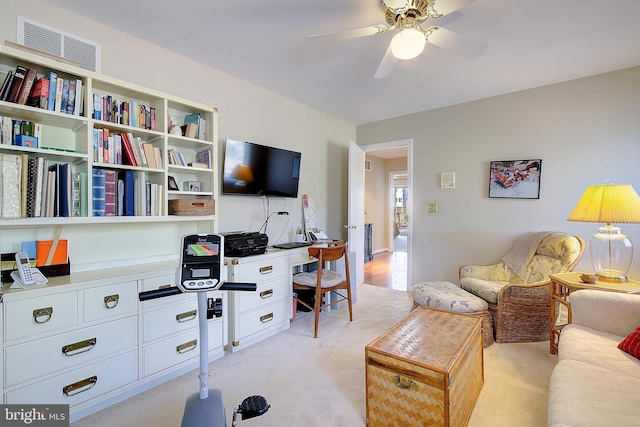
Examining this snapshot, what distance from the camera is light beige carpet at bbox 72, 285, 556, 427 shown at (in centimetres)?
157

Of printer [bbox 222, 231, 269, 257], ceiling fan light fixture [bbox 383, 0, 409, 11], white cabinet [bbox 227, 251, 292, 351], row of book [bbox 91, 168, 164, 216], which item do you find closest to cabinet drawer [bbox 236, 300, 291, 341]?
white cabinet [bbox 227, 251, 292, 351]

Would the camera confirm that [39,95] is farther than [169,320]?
No

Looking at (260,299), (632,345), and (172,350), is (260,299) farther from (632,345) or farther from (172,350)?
(632,345)

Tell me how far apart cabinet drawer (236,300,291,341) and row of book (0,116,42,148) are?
1752 mm

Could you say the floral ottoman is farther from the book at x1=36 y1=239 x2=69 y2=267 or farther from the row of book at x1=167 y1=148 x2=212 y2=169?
the book at x1=36 y1=239 x2=69 y2=267

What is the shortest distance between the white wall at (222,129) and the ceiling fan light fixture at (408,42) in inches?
69.0

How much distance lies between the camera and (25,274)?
1482 mm

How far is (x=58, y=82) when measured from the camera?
1.65 m

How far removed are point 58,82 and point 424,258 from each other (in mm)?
3949

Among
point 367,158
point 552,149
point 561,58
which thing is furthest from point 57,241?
point 367,158

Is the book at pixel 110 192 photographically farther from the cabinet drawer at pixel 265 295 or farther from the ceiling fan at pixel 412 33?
the ceiling fan at pixel 412 33

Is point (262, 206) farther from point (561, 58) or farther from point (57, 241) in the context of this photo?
point (561, 58)

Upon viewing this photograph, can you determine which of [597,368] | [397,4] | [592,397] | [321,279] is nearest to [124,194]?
[321,279]

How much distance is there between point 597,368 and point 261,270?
84.6 inches
